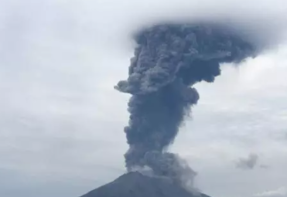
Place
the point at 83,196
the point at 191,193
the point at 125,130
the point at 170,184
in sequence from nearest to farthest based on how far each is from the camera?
the point at 125,130
the point at 170,184
the point at 191,193
the point at 83,196

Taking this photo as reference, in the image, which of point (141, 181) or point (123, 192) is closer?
point (141, 181)

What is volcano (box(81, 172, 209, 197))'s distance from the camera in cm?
12139

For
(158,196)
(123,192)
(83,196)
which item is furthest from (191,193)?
(83,196)

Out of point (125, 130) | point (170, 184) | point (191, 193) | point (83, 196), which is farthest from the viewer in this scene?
point (83, 196)

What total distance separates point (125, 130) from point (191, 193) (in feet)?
118

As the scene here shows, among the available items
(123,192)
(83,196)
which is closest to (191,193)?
(123,192)

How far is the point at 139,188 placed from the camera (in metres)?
140

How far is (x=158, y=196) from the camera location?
14112 centimetres

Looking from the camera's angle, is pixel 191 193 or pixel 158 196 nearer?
pixel 191 193

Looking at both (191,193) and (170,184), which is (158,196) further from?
(170,184)

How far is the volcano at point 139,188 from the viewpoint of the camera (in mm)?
121394

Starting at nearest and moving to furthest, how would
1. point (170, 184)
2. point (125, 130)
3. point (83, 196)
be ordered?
point (125, 130), point (170, 184), point (83, 196)

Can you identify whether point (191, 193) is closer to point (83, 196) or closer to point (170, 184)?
point (170, 184)

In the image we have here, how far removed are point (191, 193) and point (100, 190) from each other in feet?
105
